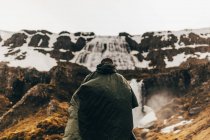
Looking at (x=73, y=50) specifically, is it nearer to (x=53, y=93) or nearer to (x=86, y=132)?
(x=53, y=93)

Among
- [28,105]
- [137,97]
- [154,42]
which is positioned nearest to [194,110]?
[137,97]

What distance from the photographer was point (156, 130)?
265 feet

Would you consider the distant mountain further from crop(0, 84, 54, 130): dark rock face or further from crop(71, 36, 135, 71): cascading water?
crop(0, 84, 54, 130): dark rock face

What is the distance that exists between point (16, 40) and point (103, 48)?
25446 millimetres

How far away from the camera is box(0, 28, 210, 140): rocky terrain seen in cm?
8019

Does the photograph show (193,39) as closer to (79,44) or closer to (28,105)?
(79,44)

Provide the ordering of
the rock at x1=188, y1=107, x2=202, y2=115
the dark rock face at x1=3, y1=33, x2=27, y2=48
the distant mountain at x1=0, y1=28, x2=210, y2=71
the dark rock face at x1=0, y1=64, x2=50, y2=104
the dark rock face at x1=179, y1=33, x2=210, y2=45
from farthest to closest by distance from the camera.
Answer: the dark rock face at x1=3, y1=33, x2=27, y2=48 → the dark rock face at x1=179, y1=33, x2=210, y2=45 → the distant mountain at x1=0, y1=28, x2=210, y2=71 → the dark rock face at x1=0, y1=64, x2=50, y2=104 → the rock at x1=188, y1=107, x2=202, y2=115

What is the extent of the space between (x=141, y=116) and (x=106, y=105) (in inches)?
3364

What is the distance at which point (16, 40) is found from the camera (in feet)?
447

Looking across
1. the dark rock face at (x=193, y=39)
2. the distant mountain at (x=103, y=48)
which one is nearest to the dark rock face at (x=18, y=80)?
the distant mountain at (x=103, y=48)

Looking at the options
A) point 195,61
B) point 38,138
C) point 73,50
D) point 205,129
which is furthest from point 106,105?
point 73,50

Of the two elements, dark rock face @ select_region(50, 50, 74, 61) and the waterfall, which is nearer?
the waterfall

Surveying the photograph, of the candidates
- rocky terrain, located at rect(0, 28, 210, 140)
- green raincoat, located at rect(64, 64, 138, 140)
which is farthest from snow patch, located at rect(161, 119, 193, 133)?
green raincoat, located at rect(64, 64, 138, 140)

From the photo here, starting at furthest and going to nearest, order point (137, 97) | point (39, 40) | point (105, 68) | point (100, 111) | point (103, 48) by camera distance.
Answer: point (39, 40)
point (103, 48)
point (137, 97)
point (105, 68)
point (100, 111)
